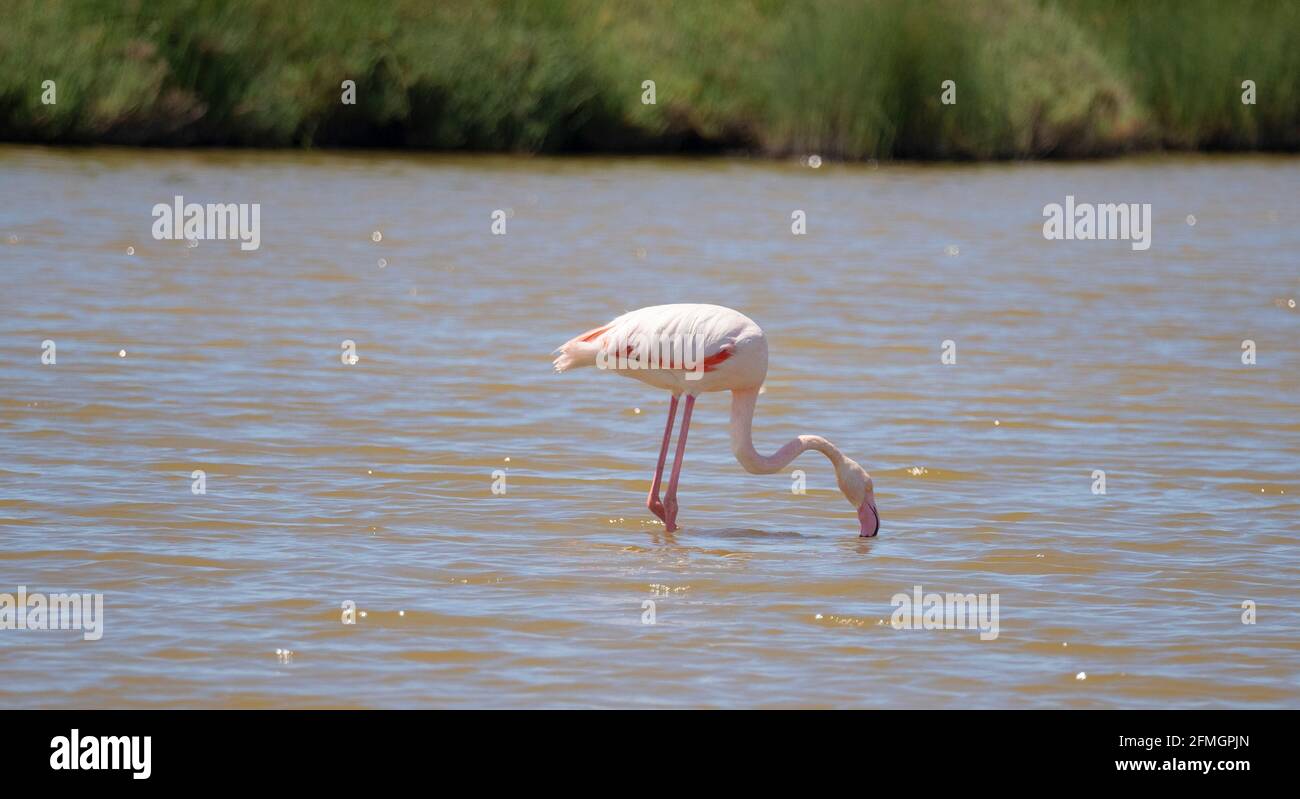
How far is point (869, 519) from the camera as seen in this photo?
7.80m

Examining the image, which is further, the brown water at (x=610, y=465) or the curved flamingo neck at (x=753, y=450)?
the curved flamingo neck at (x=753, y=450)

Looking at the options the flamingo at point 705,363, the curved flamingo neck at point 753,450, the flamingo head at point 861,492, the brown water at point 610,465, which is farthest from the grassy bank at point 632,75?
the flamingo head at point 861,492

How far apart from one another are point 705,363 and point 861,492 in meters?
0.82

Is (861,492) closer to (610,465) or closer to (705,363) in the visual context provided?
(705,363)

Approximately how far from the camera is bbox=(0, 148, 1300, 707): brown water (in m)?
6.07

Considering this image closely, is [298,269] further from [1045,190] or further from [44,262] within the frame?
[1045,190]

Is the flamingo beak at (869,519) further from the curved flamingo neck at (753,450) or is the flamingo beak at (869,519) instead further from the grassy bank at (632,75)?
the grassy bank at (632,75)

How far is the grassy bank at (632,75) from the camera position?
22.8 m

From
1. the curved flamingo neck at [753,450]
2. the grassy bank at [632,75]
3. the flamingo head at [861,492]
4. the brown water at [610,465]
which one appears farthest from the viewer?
the grassy bank at [632,75]

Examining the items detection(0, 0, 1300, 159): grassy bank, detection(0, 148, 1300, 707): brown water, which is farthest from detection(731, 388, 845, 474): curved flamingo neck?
detection(0, 0, 1300, 159): grassy bank

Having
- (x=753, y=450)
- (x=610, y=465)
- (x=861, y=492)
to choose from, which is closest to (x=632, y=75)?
(x=610, y=465)

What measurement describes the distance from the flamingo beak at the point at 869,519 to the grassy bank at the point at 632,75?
54.1 ft
